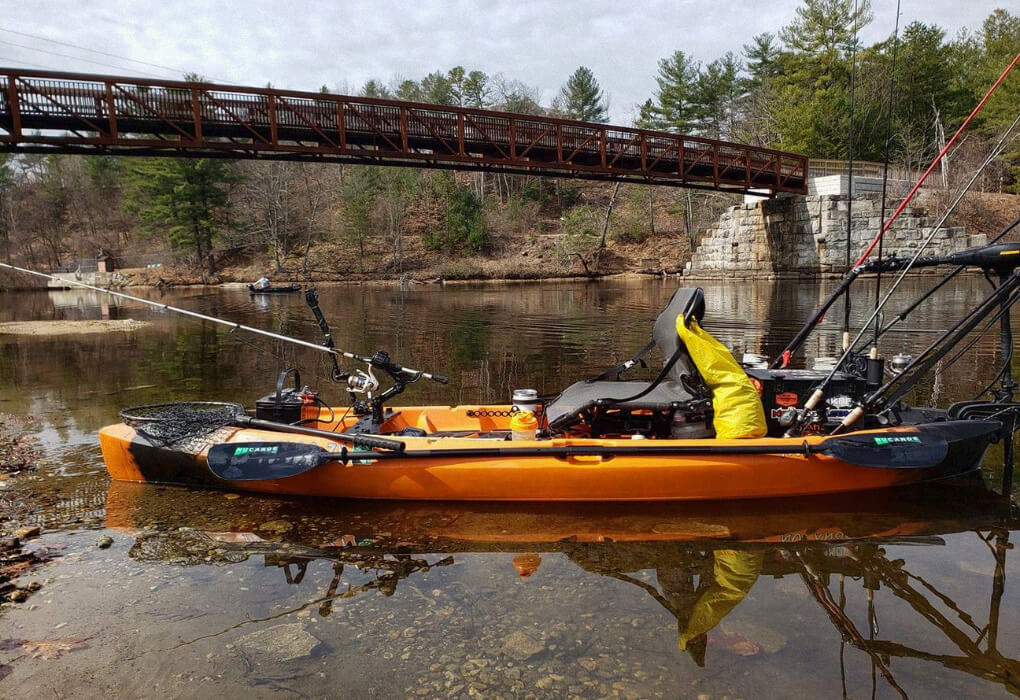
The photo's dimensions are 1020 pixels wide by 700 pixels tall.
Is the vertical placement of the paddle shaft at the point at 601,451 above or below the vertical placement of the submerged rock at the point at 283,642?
above

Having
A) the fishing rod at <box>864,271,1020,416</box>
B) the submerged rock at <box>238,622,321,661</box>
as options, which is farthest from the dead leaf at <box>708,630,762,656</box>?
the fishing rod at <box>864,271,1020,416</box>

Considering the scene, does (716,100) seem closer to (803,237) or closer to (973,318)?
(803,237)

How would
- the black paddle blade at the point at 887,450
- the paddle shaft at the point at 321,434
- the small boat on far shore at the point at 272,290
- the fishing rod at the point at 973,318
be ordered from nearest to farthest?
the black paddle blade at the point at 887,450
the fishing rod at the point at 973,318
the paddle shaft at the point at 321,434
the small boat on far shore at the point at 272,290

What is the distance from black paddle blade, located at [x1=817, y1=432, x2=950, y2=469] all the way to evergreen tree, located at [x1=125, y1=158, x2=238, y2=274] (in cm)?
4997

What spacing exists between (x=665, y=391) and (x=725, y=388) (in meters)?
0.55

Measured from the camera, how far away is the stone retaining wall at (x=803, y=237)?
36.7m

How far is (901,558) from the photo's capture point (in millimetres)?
4922

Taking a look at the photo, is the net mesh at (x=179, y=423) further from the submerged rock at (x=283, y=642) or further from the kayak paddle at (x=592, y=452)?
the submerged rock at (x=283, y=642)

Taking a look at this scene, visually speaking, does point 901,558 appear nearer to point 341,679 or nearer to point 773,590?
point 773,590

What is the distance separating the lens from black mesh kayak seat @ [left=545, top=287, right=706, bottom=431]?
5.87 meters

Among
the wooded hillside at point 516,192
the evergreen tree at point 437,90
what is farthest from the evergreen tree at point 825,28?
the evergreen tree at point 437,90

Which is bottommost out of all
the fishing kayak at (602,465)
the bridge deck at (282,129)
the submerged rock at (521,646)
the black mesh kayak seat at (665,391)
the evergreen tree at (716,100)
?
the submerged rock at (521,646)

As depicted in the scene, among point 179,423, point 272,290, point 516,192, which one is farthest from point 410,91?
point 179,423

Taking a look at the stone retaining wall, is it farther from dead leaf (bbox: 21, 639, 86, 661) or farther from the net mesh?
dead leaf (bbox: 21, 639, 86, 661)
